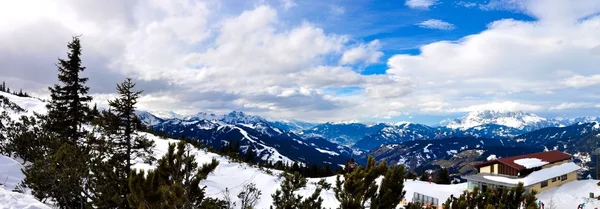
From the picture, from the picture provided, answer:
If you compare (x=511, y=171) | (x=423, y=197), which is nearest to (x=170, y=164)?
(x=423, y=197)

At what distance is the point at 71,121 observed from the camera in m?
28.9

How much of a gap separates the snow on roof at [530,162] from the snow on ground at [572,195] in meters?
3.55

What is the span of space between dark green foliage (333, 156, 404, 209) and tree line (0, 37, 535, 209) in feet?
Answer: 0.11

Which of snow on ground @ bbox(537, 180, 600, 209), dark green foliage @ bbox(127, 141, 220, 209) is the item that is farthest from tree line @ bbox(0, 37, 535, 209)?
snow on ground @ bbox(537, 180, 600, 209)

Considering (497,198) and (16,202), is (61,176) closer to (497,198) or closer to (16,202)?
(16,202)

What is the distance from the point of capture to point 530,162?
46656 mm

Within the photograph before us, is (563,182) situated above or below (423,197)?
above

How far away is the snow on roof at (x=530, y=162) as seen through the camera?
1793 inches

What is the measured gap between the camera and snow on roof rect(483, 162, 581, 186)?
42.9m

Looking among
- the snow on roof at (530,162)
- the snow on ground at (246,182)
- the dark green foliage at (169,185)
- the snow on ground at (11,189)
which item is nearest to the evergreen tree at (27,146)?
the snow on ground at (11,189)

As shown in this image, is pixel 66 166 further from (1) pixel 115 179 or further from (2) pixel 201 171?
(2) pixel 201 171

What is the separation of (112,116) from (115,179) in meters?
7.95

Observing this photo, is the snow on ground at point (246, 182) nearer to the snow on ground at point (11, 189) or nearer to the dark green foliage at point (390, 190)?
the snow on ground at point (11, 189)

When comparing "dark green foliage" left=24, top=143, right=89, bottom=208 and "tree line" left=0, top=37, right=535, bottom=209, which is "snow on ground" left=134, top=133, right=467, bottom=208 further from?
"dark green foliage" left=24, top=143, right=89, bottom=208
